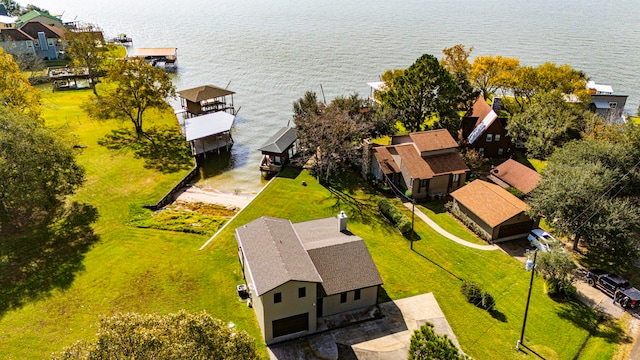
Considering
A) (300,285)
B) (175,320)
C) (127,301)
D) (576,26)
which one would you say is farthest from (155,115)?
(576,26)

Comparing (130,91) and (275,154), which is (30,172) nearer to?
(130,91)

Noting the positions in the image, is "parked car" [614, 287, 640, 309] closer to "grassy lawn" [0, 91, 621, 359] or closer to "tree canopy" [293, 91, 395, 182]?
"grassy lawn" [0, 91, 621, 359]

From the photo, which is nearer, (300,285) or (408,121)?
(300,285)

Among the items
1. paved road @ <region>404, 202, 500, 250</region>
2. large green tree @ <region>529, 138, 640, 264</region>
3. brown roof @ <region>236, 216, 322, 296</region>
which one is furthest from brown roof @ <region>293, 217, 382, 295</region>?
large green tree @ <region>529, 138, 640, 264</region>

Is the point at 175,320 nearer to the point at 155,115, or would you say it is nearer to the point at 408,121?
the point at 408,121

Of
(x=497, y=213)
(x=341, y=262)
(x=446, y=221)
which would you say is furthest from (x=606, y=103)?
(x=341, y=262)

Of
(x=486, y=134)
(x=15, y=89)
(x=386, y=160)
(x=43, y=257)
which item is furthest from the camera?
(x=486, y=134)
